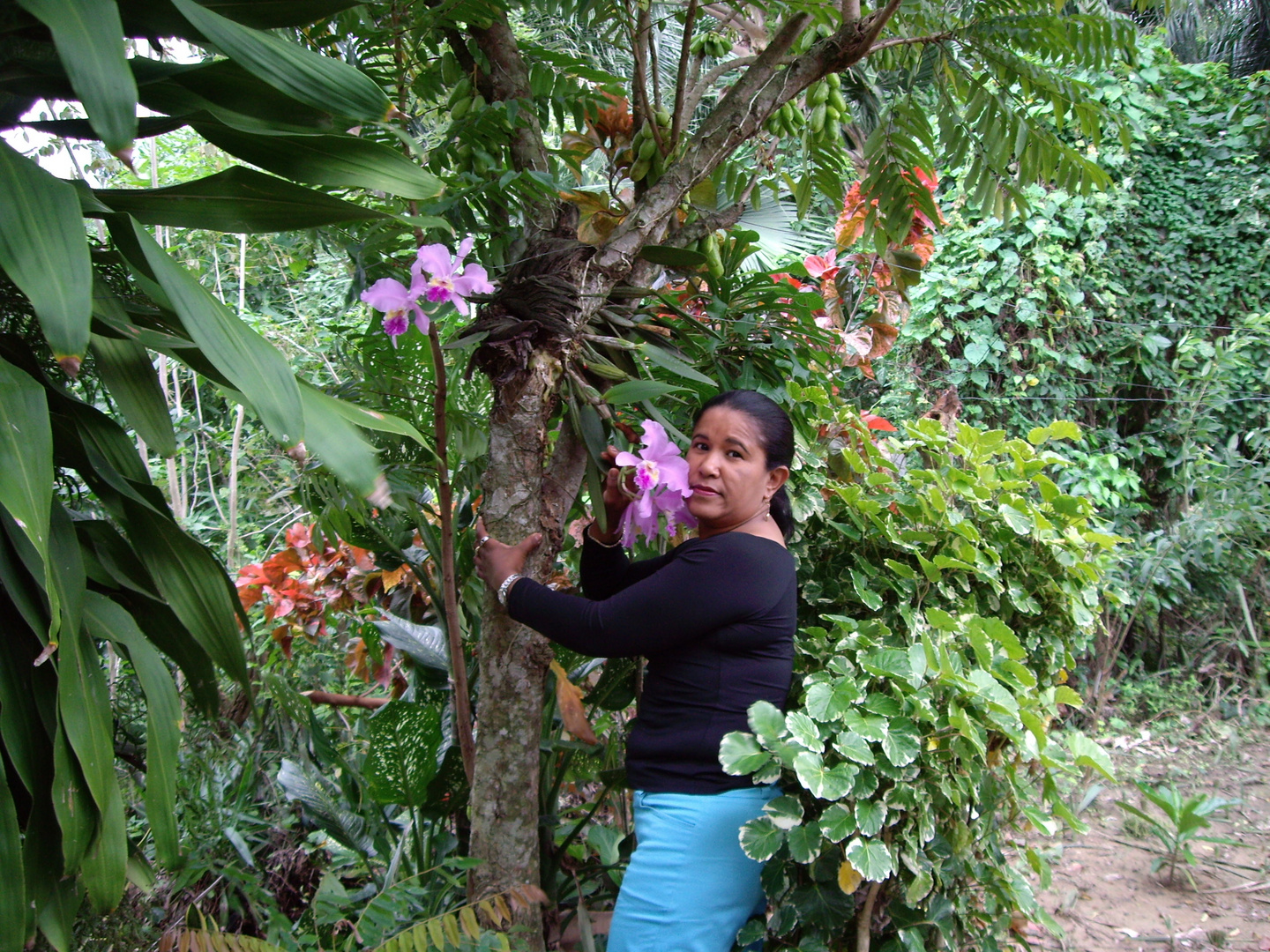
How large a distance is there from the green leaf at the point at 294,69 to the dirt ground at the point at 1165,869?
235 cm

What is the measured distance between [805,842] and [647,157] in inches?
55.4

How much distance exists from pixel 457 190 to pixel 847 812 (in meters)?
1.28

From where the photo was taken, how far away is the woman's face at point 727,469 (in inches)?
63.3

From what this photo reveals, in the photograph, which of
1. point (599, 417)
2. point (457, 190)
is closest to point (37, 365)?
point (457, 190)

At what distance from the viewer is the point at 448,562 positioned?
1.79 m

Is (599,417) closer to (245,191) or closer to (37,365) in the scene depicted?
(245,191)

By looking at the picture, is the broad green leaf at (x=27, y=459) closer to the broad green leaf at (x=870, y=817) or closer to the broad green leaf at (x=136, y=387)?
the broad green leaf at (x=136, y=387)

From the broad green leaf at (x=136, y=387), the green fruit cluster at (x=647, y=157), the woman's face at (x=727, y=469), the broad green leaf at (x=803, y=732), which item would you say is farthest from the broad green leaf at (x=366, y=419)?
the green fruit cluster at (x=647, y=157)

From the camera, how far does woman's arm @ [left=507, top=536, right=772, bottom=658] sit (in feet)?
4.83

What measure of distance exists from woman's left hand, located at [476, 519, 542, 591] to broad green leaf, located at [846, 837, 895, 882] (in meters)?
0.75

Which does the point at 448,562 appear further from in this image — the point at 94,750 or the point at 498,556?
the point at 94,750

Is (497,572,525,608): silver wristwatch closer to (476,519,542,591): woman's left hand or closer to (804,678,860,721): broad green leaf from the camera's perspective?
(476,519,542,591): woman's left hand

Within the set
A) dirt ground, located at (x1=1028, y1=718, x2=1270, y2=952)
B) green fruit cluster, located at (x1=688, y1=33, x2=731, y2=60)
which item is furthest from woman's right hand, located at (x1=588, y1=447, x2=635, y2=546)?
dirt ground, located at (x1=1028, y1=718, x2=1270, y2=952)

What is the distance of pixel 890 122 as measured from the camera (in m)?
2.14
